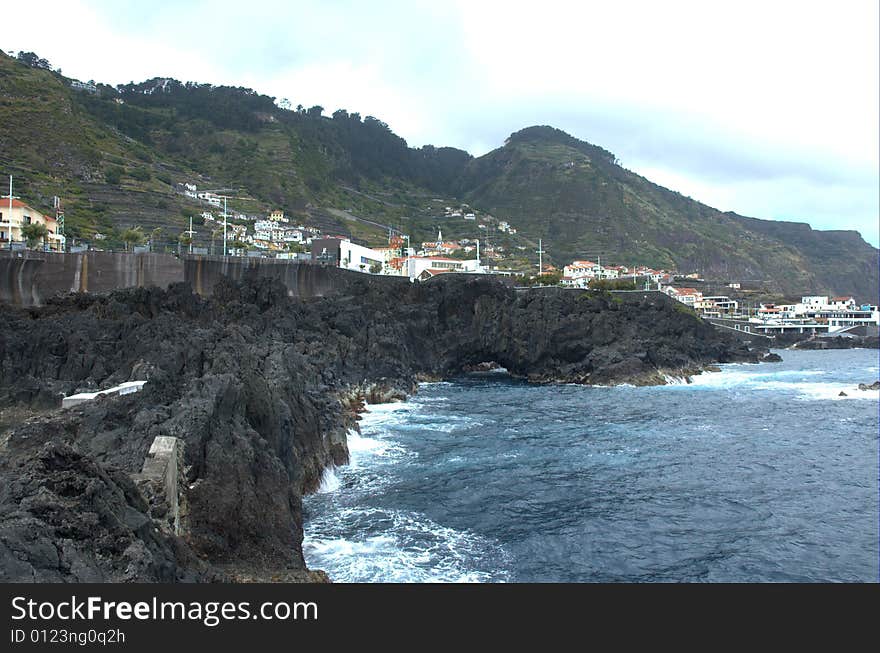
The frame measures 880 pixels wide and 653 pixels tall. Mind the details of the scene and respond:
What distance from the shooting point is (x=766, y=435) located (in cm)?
3547

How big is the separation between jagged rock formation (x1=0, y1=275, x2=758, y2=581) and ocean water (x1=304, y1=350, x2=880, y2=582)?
2305 millimetres

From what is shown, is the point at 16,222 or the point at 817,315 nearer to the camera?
the point at 16,222

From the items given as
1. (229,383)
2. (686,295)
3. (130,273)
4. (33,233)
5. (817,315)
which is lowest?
(229,383)

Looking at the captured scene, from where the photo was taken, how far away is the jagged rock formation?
8.90m

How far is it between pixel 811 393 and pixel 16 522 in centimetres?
5657

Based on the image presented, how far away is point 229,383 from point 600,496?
13519 millimetres

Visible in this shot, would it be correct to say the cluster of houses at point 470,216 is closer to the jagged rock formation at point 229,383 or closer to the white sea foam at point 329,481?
the jagged rock formation at point 229,383

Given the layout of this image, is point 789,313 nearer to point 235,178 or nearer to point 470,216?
point 470,216

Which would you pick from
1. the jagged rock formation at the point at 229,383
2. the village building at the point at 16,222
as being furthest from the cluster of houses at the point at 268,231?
the jagged rock formation at the point at 229,383

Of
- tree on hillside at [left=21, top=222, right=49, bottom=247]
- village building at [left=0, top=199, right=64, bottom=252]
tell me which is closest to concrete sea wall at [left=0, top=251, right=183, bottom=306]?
tree on hillside at [left=21, top=222, right=49, bottom=247]

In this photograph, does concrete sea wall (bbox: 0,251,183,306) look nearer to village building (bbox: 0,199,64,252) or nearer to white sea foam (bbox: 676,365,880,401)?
village building (bbox: 0,199,64,252)

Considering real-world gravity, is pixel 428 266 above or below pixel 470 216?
below

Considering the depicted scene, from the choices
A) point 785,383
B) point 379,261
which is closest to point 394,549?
point 785,383

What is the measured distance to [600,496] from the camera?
77.4 feet
